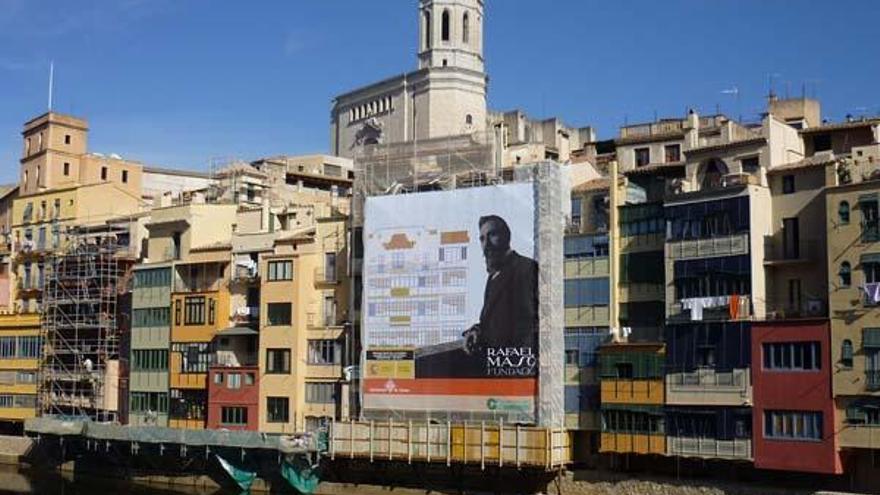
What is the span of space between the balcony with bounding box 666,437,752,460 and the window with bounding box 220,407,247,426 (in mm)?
23340

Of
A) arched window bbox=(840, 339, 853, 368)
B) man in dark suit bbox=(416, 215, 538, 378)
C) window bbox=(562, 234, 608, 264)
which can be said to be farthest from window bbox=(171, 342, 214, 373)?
arched window bbox=(840, 339, 853, 368)

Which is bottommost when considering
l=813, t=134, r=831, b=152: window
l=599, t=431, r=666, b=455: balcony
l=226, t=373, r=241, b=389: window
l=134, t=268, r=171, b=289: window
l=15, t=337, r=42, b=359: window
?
l=599, t=431, r=666, b=455: balcony

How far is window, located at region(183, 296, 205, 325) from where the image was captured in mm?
65438

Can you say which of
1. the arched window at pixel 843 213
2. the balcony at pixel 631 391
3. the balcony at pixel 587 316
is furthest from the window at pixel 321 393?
the arched window at pixel 843 213

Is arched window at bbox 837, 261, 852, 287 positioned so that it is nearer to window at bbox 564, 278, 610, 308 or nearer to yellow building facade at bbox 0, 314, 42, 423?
window at bbox 564, 278, 610, 308

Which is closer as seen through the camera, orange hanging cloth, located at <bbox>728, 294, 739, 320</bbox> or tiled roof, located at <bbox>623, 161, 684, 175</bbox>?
orange hanging cloth, located at <bbox>728, 294, 739, 320</bbox>

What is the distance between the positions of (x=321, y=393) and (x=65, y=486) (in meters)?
14.9

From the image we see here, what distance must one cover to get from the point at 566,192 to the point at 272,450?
18403mm

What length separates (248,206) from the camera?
70.7 m

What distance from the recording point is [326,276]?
61.8 m

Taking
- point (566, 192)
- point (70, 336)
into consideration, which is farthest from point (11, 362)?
point (566, 192)

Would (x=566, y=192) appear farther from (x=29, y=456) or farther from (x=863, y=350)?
(x=29, y=456)

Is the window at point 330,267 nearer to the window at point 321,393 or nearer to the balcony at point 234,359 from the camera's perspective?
the window at point 321,393

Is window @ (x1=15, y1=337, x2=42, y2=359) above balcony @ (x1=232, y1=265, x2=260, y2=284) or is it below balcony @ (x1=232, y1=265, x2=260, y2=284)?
below
